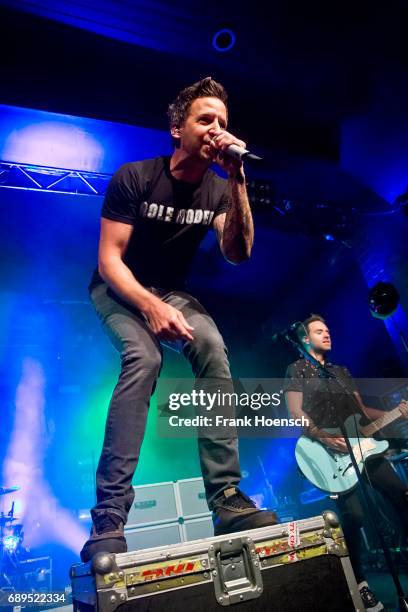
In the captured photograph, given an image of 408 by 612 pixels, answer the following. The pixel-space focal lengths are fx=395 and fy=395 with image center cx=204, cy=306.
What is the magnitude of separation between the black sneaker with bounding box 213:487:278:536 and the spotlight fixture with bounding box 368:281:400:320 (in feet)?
15.6

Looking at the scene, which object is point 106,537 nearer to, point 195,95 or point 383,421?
point 195,95

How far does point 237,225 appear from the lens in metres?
1.99

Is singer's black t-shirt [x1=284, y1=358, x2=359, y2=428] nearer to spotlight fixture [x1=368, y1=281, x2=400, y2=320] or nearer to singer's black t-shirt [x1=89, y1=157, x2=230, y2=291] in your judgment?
spotlight fixture [x1=368, y1=281, x2=400, y2=320]

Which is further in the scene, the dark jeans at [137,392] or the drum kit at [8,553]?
the drum kit at [8,553]

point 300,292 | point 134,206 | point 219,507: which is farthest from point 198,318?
point 300,292

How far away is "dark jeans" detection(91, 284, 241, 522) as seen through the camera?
1.49 metres

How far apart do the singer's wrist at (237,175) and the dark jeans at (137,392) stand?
2.08ft

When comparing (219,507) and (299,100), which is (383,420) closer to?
(219,507)

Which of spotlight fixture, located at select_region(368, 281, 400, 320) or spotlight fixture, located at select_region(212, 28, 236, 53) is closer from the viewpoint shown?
spotlight fixture, located at select_region(212, 28, 236, 53)

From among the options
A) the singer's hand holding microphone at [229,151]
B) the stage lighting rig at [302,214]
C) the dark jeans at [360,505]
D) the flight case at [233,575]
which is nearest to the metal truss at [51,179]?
the stage lighting rig at [302,214]

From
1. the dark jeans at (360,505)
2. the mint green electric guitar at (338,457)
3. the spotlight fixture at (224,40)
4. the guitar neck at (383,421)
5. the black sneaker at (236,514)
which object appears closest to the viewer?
the black sneaker at (236,514)

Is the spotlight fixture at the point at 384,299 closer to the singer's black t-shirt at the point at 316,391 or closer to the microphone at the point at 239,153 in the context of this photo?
the singer's black t-shirt at the point at 316,391

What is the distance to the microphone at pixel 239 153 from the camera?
164 centimetres

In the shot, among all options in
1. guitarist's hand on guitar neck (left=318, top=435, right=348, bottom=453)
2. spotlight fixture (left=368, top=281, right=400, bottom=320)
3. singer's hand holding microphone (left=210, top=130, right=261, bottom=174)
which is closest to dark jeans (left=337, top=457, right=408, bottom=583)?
guitarist's hand on guitar neck (left=318, top=435, right=348, bottom=453)
